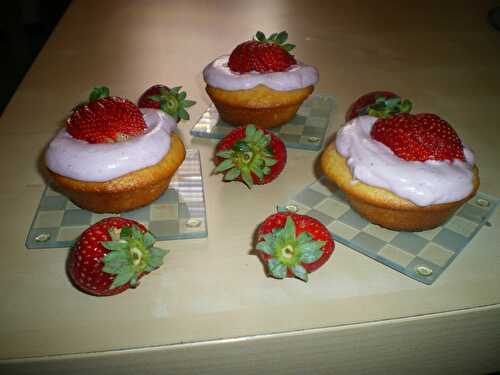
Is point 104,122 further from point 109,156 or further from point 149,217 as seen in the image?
point 149,217

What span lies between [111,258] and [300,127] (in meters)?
0.80

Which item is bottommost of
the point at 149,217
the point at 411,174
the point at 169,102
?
the point at 149,217

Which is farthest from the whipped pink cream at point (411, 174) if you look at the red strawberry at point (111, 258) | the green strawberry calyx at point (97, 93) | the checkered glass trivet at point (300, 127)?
the green strawberry calyx at point (97, 93)

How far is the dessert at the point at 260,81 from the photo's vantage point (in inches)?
50.9

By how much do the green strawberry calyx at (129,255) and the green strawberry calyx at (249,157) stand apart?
31 cm

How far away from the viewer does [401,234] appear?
1035 mm

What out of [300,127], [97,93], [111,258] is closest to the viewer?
[111,258]

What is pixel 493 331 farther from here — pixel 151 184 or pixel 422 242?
pixel 151 184

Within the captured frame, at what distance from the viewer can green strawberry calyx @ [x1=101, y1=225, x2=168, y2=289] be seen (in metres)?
0.79

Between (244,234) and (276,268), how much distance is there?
21 centimetres

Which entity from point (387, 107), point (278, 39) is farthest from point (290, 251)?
point (278, 39)

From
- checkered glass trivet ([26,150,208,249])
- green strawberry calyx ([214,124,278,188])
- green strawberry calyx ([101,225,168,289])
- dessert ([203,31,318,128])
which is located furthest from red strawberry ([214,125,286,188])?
green strawberry calyx ([101,225,168,289])

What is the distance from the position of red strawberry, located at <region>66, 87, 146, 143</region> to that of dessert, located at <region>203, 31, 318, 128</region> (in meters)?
0.35

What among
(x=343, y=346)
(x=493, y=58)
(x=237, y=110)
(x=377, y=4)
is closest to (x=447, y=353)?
→ (x=343, y=346)
